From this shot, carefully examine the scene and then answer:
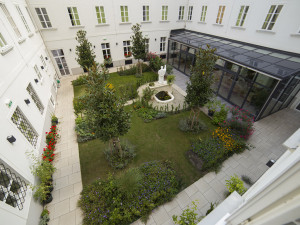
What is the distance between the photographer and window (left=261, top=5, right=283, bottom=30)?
29.3 ft

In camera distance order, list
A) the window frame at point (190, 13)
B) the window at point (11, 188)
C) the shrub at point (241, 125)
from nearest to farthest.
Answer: the window at point (11, 188), the shrub at point (241, 125), the window frame at point (190, 13)

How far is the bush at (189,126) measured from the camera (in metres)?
8.19

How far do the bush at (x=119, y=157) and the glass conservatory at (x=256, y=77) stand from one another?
5076 mm

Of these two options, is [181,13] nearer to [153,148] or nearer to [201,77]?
[201,77]

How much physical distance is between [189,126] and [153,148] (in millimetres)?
2580

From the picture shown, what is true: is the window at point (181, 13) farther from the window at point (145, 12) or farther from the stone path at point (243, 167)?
the stone path at point (243, 167)

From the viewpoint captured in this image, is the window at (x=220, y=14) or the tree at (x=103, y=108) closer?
the tree at (x=103, y=108)

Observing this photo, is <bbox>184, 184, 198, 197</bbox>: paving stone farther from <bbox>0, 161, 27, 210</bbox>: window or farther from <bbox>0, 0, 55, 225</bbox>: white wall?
<bbox>0, 161, 27, 210</bbox>: window

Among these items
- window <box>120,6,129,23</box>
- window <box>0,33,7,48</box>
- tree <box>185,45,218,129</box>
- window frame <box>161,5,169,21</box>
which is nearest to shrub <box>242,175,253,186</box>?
tree <box>185,45,218,129</box>

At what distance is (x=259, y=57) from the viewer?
916 cm

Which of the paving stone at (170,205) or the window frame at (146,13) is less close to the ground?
the window frame at (146,13)

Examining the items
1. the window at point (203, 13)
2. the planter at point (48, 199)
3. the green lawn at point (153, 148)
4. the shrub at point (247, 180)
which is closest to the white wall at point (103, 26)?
the window at point (203, 13)

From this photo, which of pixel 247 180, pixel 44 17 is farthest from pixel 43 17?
pixel 247 180

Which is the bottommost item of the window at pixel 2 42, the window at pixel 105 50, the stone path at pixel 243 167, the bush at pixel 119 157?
the stone path at pixel 243 167
